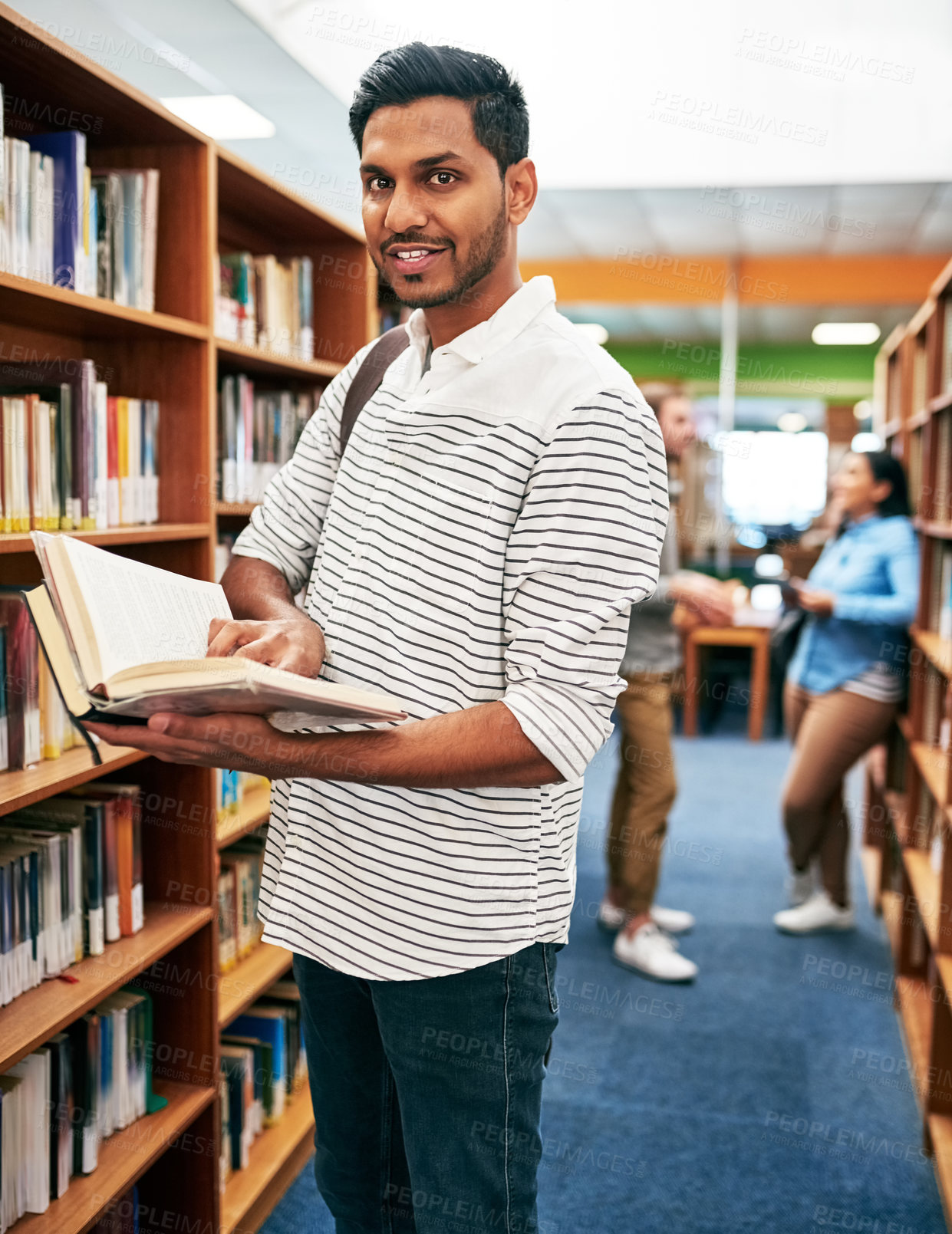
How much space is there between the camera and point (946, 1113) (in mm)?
2359

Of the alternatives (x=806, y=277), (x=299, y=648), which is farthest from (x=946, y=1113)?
(x=806, y=277)

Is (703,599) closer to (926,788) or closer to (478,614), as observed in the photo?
(926,788)

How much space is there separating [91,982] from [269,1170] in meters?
0.77

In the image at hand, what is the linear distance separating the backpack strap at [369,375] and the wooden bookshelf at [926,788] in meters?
1.54

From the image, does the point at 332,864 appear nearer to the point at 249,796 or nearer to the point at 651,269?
the point at 249,796

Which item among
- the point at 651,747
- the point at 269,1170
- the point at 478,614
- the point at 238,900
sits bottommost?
the point at 269,1170

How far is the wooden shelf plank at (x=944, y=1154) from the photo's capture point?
83.0 inches

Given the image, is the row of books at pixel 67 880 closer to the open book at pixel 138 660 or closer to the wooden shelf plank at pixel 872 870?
the open book at pixel 138 660

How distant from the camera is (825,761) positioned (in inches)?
129

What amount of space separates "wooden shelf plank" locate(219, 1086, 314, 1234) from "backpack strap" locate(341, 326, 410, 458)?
49.7 inches

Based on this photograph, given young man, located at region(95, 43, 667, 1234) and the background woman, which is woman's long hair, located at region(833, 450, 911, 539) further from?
young man, located at region(95, 43, 667, 1234)

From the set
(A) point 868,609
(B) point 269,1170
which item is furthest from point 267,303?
(A) point 868,609

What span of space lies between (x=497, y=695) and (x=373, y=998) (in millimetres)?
356

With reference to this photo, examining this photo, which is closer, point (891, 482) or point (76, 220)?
point (76, 220)
